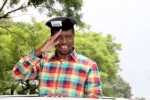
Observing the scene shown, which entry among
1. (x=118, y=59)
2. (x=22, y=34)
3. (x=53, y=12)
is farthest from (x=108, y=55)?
(x=53, y=12)

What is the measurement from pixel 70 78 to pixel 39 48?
316mm

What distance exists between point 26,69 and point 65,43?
1.19 ft

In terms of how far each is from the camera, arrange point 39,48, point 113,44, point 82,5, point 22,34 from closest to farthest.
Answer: point 39,48, point 82,5, point 22,34, point 113,44

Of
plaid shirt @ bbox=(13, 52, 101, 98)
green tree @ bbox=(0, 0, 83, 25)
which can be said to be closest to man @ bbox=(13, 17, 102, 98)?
plaid shirt @ bbox=(13, 52, 101, 98)

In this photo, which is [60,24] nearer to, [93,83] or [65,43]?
[65,43]

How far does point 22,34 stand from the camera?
3250 cm

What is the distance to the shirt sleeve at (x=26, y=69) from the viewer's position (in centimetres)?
614

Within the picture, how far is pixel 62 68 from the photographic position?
19.6 feet

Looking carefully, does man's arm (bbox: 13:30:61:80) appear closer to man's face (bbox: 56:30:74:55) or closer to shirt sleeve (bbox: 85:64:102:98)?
man's face (bbox: 56:30:74:55)

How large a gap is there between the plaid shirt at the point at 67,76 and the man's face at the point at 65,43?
6cm

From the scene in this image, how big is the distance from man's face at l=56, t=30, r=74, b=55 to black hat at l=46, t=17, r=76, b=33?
0.15 ft

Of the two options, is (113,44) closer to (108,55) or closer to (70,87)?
(108,55)

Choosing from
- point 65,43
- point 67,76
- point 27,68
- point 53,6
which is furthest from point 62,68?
point 53,6

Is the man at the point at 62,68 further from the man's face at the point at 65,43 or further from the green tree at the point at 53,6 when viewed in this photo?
Answer: the green tree at the point at 53,6
